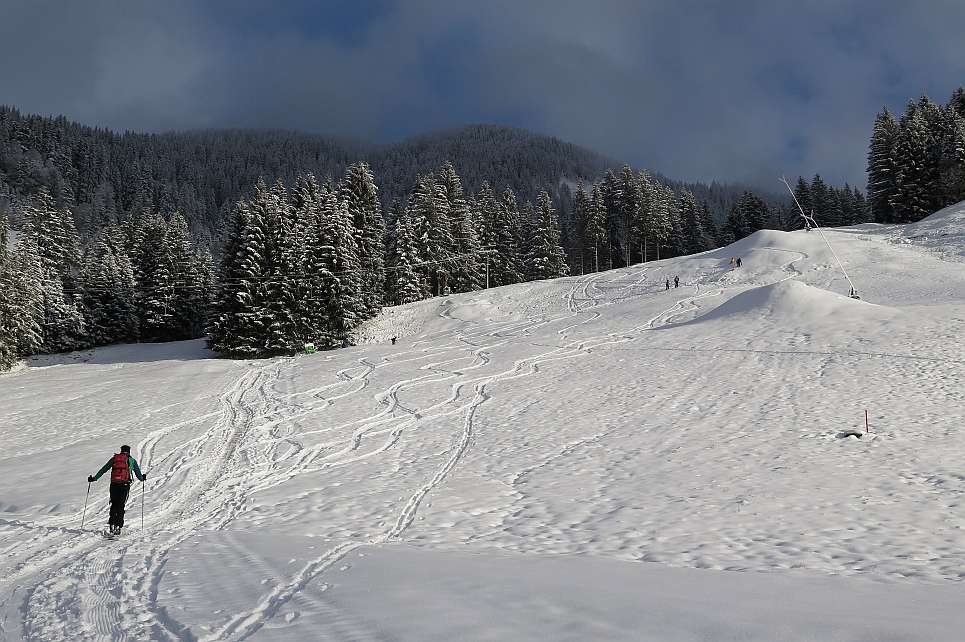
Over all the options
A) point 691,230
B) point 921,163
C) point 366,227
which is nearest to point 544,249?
point 366,227

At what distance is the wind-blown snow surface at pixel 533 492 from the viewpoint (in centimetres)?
545

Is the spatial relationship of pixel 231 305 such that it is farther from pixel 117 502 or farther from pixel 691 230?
pixel 691 230

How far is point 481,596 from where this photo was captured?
5.59 metres

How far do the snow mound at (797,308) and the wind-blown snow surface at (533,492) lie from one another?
170 mm

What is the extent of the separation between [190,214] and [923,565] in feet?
571

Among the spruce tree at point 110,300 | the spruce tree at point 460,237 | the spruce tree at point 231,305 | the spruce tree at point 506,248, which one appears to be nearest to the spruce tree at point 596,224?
the spruce tree at point 506,248

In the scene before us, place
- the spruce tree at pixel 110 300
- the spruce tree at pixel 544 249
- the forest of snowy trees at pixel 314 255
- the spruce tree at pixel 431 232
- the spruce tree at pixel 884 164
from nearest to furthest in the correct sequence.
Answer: the forest of snowy trees at pixel 314 255 → the spruce tree at pixel 110 300 → the spruce tree at pixel 431 232 → the spruce tree at pixel 884 164 → the spruce tree at pixel 544 249

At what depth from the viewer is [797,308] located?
27.3 metres

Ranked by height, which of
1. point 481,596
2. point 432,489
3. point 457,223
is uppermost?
point 457,223

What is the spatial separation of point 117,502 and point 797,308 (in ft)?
94.3

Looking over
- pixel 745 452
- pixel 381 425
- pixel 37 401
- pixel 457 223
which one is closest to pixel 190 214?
pixel 457 223

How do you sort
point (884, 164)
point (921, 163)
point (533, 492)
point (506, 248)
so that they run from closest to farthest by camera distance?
point (533, 492)
point (921, 163)
point (884, 164)
point (506, 248)

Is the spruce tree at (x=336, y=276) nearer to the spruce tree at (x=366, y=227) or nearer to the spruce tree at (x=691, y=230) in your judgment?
the spruce tree at (x=366, y=227)

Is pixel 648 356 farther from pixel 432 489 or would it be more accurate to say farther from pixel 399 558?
pixel 399 558
